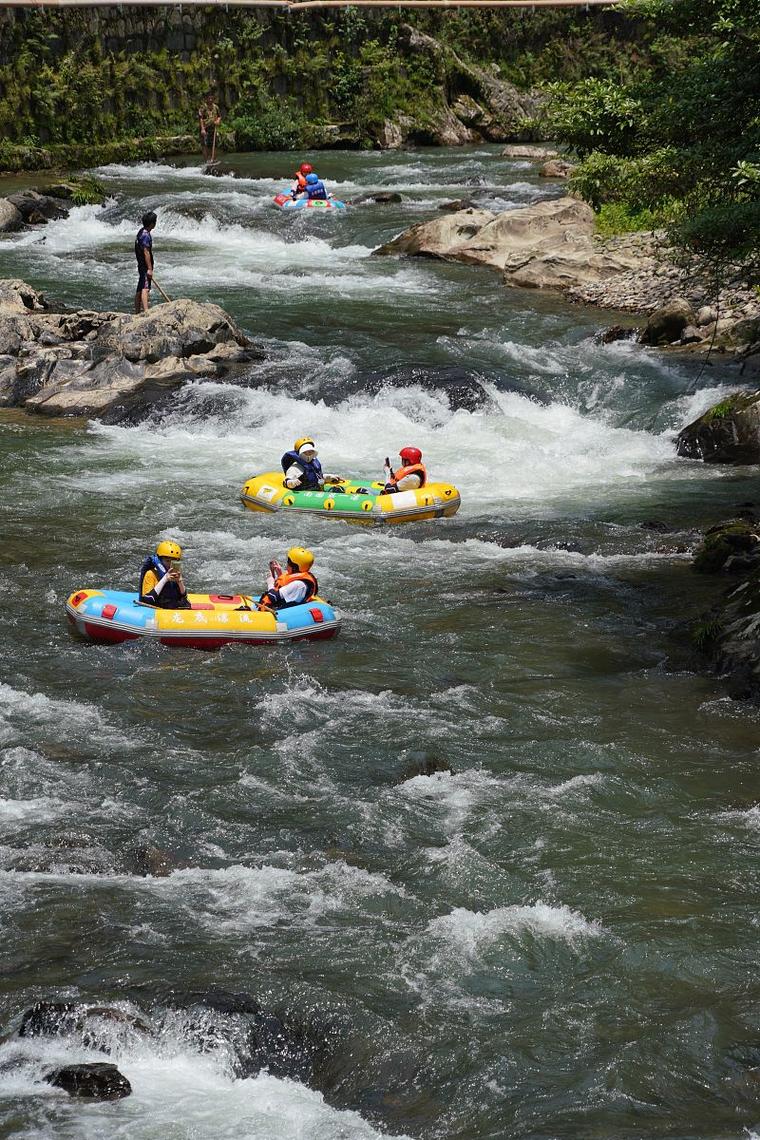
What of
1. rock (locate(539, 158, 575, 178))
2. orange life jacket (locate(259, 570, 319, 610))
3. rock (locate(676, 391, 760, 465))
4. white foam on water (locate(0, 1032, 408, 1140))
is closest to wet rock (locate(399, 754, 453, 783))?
orange life jacket (locate(259, 570, 319, 610))

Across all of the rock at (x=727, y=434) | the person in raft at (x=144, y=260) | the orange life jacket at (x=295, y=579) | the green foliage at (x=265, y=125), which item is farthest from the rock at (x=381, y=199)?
the orange life jacket at (x=295, y=579)

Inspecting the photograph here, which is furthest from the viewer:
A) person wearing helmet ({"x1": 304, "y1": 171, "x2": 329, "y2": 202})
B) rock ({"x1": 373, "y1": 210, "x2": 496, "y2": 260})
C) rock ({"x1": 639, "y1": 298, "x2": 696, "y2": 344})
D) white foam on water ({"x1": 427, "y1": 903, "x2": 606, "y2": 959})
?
person wearing helmet ({"x1": 304, "y1": 171, "x2": 329, "y2": 202})

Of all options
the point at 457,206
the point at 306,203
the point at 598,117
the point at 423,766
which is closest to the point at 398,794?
the point at 423,766

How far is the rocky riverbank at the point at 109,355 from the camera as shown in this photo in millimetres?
18766

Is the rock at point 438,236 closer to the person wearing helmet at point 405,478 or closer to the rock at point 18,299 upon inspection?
the rock at point 18,299

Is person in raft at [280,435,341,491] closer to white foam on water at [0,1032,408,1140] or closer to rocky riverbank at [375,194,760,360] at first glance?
rocky riverbank at [375,194,760,360]

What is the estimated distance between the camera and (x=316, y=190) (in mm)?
29641

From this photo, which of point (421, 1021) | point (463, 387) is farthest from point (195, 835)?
point (463, 387)

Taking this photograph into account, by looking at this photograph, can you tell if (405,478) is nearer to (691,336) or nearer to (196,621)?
(196,621)

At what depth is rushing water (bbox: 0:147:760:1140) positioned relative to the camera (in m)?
6.47

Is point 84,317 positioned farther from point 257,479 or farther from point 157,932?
point 157,932

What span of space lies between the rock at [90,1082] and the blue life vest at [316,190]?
25.6m

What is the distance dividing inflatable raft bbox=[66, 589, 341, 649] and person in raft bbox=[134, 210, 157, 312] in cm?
958

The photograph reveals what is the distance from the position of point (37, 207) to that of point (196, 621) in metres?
19.8
